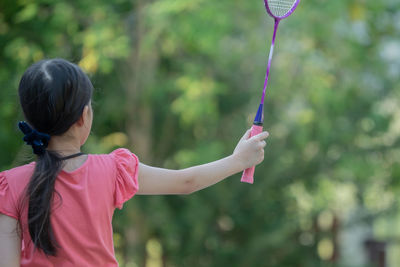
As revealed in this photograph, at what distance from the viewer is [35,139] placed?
1.57 metres

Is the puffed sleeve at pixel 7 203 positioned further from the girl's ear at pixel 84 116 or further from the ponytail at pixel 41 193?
the girl's ear at pixel 84 116

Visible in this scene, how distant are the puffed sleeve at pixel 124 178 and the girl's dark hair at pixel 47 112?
0.16 m

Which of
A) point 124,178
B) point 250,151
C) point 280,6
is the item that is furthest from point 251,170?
point 280,6

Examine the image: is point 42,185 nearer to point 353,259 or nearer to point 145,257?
point 145,257

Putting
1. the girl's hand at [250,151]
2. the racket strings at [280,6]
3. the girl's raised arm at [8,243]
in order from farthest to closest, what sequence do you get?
1. the racket strings at [280,6]
2. the girl's hand at [250,151]
3. the girl's raised arm at [8,243]

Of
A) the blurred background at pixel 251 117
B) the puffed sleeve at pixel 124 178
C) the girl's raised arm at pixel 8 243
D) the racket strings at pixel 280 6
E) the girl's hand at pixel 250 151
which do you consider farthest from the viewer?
the blurred background at pixel 251 117

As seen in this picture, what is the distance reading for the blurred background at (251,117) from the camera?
6.39 metres

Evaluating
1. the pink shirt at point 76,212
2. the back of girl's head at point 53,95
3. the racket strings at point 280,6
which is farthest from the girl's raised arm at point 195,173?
the racket strings at point 280,6

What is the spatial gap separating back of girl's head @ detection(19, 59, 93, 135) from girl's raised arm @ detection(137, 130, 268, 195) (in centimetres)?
25

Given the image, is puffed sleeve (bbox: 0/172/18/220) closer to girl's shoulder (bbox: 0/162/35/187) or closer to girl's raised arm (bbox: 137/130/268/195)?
girl's shoulder (bbox: 0/162/35/187)

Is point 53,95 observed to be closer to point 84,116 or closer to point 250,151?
point 84,116

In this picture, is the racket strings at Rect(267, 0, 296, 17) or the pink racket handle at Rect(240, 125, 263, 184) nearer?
the pink racket handle at Rect(240, 125, 263, 184)

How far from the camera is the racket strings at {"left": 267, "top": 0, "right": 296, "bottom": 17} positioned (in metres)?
2.11

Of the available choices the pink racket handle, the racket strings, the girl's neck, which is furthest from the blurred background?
the girl's neck
